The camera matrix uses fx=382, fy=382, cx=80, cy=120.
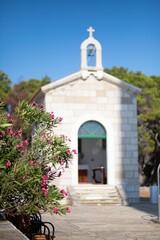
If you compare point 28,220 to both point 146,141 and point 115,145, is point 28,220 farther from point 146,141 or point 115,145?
point 146,141

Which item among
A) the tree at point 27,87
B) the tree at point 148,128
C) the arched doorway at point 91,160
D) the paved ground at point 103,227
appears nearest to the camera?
the paved ground at point 103,227

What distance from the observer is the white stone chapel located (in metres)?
16.9

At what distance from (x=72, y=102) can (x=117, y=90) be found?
224 centimetres

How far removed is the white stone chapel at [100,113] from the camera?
55.4 feet

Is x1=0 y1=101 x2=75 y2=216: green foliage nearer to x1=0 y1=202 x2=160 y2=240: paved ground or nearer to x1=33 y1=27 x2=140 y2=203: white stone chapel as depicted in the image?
x1=0 y1=202 x2=160 y2=240: paved ground

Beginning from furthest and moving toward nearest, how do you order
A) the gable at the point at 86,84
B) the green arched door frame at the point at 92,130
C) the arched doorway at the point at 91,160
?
1. the arched doorway at the point at 91,160
2. the green arched door frame at the point at 92,130
3. the gable at the point at 86,84

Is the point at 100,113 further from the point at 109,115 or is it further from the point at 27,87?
the point at 27,87

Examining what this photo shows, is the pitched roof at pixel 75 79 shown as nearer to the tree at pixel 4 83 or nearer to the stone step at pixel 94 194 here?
the stone step at pixel 94 194

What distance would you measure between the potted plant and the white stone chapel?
384 inches

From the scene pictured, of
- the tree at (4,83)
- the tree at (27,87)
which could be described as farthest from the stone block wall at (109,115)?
the tree at (4,83)

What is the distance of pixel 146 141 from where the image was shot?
2808 cm

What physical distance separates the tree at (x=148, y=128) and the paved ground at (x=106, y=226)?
15.6 meters

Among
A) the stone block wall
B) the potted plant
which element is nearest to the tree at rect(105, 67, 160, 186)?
the stone block wall

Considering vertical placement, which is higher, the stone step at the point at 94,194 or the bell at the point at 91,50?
the bell at the point at 91,50
